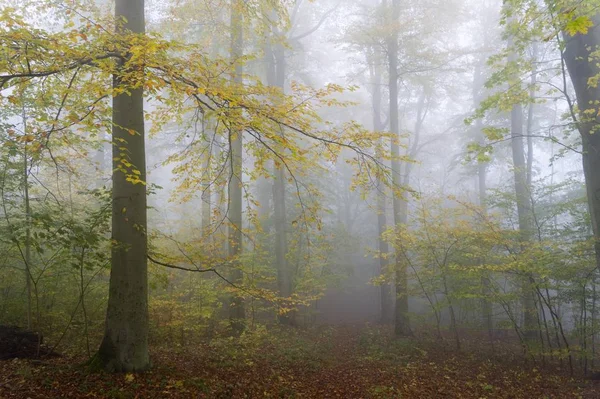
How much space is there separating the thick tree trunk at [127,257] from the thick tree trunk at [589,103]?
26.1 feet

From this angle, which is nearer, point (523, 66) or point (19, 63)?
point (19, 63)

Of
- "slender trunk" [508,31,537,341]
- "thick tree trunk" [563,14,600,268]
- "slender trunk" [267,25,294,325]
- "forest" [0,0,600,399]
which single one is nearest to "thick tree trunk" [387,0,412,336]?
"forest" [0,0,600,399]

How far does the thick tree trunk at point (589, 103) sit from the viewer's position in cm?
679

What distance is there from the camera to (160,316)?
8.09 metres

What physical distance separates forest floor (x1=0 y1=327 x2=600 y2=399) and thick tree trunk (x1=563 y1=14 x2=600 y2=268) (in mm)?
3403

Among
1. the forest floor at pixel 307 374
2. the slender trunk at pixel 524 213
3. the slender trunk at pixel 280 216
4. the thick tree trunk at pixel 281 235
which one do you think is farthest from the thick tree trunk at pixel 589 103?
the thick tree trunk at pixel 281 235

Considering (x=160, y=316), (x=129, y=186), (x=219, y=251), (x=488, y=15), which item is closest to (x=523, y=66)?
(x=129, y=186)

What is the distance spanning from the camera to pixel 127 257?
4.88 m

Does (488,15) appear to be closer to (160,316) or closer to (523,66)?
(523,66)

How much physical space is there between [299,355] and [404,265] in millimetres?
4796

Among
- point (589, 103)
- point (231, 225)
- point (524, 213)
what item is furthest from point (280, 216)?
point (589, 103)

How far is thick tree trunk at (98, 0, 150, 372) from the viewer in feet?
15.8

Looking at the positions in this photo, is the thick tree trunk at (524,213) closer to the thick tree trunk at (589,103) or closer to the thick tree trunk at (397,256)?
the thick tree trunk at (589,103)

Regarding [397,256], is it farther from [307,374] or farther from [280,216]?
[307,374]
